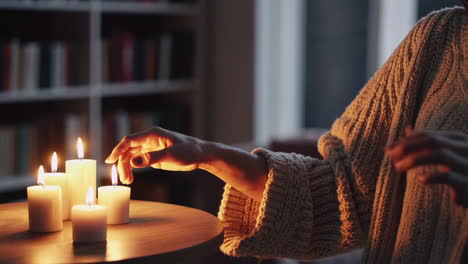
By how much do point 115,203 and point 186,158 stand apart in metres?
0.15

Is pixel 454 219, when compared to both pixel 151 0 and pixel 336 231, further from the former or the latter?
pixel 151 0

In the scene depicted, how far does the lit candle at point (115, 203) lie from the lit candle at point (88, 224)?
0.34ft

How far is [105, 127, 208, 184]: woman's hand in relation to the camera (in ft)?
3.89

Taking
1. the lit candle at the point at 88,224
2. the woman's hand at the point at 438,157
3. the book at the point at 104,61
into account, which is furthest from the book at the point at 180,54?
the woman's hand at the point at 438,157

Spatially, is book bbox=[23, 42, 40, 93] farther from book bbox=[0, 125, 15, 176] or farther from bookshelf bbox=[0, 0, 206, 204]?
book bbox=[0, 125, 15, 176]

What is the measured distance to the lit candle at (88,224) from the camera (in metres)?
1.05

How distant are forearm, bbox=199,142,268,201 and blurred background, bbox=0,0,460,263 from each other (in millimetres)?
2002

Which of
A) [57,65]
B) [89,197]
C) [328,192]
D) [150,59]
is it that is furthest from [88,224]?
[150,59]

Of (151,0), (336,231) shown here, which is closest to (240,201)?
(336,231)

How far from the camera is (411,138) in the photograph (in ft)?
2.74

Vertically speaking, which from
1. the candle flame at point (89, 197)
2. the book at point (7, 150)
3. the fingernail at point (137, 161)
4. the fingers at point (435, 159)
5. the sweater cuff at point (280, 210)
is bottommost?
the book at point (7, 150)

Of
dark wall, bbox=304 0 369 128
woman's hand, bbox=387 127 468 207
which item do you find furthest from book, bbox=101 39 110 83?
woman's hand, bbox=387 127 468 207

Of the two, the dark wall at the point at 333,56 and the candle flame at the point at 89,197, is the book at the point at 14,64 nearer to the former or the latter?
the dark wall at the point at 333,56

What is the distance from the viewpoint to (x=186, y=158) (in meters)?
1.20
